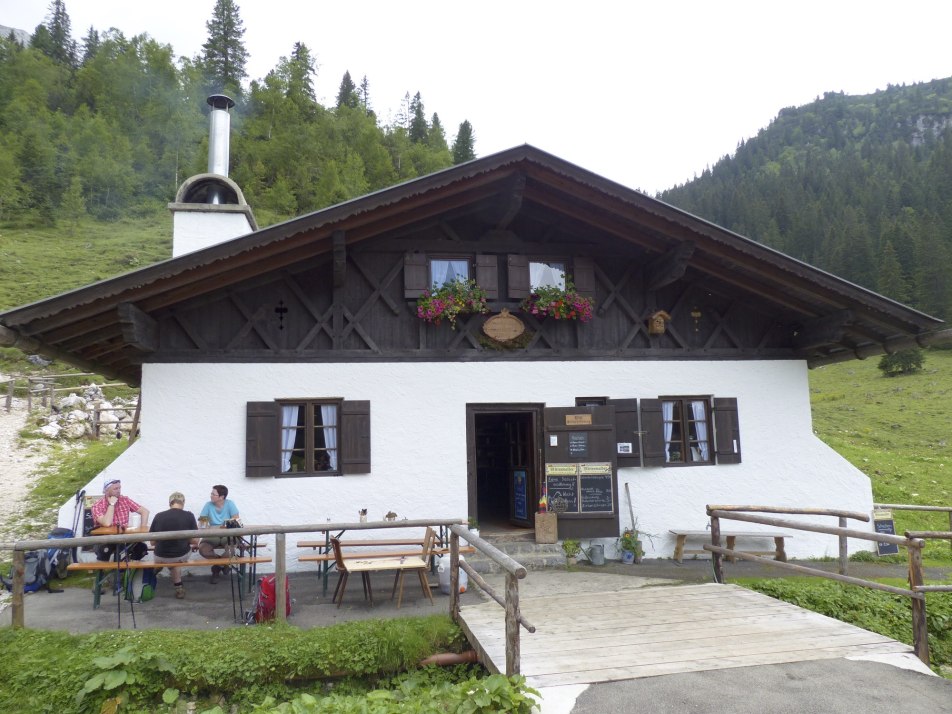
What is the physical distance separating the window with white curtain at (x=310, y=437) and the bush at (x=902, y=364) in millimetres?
33728

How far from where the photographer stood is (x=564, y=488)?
9.48 meters

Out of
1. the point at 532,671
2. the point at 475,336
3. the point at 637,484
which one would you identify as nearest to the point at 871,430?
the point at 637,484

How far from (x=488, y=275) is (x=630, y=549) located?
4.34 m

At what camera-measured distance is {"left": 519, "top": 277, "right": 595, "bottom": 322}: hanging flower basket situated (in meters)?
9.69

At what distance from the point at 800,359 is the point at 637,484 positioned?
10.6 ft

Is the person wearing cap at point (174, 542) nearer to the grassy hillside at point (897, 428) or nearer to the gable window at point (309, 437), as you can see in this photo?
the gable window at point (309, 437)

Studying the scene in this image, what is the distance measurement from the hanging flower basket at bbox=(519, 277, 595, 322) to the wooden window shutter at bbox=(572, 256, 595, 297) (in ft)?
0.59

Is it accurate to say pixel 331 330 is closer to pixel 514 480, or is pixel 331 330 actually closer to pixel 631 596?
pixel 514 480

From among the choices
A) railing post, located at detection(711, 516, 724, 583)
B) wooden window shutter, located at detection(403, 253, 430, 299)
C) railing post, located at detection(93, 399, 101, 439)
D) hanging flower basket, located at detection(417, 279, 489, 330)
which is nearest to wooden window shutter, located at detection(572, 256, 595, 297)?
hanging flower basket, located at detection(417, 279, 489, 330)

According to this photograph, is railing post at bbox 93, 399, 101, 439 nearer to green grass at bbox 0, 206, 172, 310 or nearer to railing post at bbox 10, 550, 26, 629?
green grass at bbox 0, 206, 172, 310

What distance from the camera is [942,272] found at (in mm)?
42594

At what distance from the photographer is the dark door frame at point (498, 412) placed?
9500 mm

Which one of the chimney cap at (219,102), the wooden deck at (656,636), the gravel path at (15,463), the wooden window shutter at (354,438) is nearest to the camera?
the wooden deck at (656,636)

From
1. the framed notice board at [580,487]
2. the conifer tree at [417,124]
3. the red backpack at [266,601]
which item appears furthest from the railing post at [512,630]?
the conifer tree at [417,124]
